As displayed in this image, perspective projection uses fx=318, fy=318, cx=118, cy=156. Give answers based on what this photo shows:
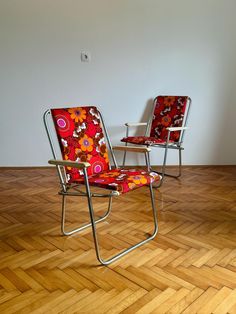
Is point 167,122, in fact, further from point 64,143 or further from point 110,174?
point 64,143

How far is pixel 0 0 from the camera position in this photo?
3365mm

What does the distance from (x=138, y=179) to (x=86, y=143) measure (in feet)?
1.56

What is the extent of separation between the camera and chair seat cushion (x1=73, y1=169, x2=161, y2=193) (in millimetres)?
1781

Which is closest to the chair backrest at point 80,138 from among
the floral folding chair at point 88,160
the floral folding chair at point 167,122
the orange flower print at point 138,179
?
the floral folding chair at point 88,160

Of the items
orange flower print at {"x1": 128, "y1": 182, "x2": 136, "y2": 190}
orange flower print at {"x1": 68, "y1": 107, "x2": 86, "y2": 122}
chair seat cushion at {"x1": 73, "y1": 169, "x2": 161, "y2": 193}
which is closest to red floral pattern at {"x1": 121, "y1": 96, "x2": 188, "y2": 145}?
orange flower print at {"x1": 68, "y1": 107, "x2": 86, "y2": 122}

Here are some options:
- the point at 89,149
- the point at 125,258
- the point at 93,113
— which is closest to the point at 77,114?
the point at 93,113

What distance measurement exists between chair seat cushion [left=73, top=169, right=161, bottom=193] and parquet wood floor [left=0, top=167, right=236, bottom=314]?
1.38ft

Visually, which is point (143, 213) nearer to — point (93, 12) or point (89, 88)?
point (89, 88)

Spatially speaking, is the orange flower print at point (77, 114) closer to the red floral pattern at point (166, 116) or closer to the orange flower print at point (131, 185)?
the orange flower print at point (131, 185)

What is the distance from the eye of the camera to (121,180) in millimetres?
1858

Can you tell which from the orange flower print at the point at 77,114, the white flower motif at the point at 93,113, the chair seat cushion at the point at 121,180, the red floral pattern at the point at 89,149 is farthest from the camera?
the white flower motif at the point at 93,113

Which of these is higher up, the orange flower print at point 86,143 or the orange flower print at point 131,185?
the orange flower print at point 86,143

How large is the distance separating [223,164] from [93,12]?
2.23m

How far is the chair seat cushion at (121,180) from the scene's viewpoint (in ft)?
5.84
